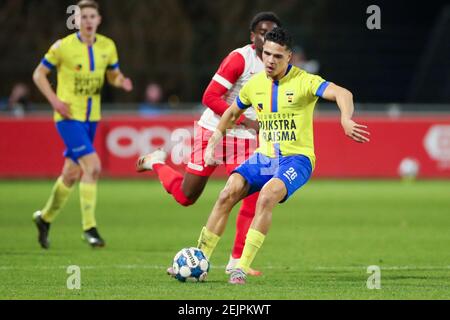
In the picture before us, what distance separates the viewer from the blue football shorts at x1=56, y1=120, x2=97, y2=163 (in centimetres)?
1295

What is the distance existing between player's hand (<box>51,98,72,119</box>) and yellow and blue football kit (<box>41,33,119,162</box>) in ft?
Result: 0.36

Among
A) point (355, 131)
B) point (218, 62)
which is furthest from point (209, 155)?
point (218, 62)

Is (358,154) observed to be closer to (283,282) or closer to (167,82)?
(167,82)

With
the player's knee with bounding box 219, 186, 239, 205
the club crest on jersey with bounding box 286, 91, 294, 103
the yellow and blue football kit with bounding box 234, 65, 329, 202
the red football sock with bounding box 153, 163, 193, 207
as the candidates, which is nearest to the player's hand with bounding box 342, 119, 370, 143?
the yellow and blue football kit with bounding box 234, 65, 329, 202

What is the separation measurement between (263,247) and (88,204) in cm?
212

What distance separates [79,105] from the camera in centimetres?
1312

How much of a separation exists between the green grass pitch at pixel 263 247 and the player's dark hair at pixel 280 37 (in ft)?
6.64

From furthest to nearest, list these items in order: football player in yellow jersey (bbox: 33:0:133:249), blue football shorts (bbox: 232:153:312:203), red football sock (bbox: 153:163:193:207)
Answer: football player in yellow jersey (bbox: 33:0:133:249), red football sock (bbox: 153:163:193:207), blue football shorts (bbox: 232:153:312:203)

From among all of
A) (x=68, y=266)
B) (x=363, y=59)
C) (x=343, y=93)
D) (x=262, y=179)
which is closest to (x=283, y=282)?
(x=262, y=179)

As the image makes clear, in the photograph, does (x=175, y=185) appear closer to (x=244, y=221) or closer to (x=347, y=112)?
(x=244, y=221)

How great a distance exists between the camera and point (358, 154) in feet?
82.1

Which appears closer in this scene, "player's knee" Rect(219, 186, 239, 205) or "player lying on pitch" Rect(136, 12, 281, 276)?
"player's knee" Rect(219, 186, 239, 205)

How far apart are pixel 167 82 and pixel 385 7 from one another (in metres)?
6.22

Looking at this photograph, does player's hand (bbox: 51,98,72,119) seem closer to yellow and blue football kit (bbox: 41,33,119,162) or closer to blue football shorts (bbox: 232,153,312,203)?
yellow and blue football kit (bbox: 41,33,119,162)
